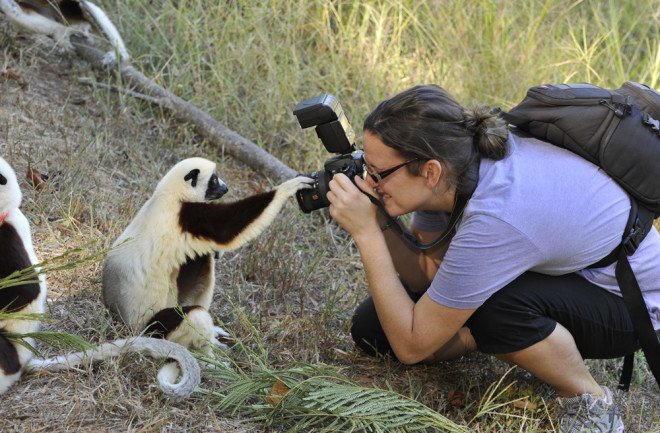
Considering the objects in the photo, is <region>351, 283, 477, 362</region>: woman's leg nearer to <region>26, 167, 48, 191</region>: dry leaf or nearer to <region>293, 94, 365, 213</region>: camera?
<region>293, 94, 365, 213</region>: camera

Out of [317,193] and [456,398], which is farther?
[456,398]

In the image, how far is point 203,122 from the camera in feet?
15.6

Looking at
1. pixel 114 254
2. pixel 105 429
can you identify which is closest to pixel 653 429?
pixel 105 429

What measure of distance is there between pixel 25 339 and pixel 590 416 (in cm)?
228

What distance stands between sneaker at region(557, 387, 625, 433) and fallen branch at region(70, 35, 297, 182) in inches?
93.0

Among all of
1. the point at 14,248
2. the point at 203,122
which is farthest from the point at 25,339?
the point at 203,122

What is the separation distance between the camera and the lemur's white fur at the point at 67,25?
4.86 metres

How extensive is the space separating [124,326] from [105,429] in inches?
26.5

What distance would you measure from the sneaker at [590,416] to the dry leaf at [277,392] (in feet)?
3.71

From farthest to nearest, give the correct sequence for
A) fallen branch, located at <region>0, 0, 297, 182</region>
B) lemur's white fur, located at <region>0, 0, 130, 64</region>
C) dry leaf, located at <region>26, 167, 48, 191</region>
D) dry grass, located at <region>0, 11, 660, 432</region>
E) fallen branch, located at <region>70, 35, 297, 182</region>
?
lemur's white fur, located at <region>0, 0, 130, 64</region>, fallen branch, located at <region>0, 0, 297, 182</region>, fallen branch, located at <region>70, 35, 297, 182</region>, dry leaf, located at <region>26, 167, 48, 191</region>, dry grass, located at <region>0, 11, 660, 432</region>

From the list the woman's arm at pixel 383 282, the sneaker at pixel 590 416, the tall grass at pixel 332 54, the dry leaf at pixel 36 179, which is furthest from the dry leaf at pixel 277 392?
the tall grass at pixel 332 54

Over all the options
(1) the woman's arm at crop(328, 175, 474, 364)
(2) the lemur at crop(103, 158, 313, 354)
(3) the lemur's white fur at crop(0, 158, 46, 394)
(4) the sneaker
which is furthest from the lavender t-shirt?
(3) the lemur's white fur at crop(0, 158, 46, 394)

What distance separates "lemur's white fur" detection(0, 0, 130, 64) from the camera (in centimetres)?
486

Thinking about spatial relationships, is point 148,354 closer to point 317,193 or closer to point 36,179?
point 317,193
